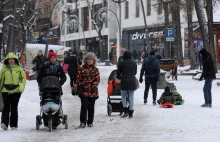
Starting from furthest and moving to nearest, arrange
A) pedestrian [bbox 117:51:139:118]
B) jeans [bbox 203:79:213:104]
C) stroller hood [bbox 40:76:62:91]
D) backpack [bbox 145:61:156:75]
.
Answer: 1. backpack [bbox 145:61:156:75]
2. jeans [bbox 203:79:213:104]
3. pedestrian [bbox 117:51:139:118]
4. stroller hood [bbox 40:76:62:91]

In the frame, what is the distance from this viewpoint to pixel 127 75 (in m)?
17.2

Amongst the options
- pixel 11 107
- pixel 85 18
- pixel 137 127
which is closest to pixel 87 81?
pixel 137 127

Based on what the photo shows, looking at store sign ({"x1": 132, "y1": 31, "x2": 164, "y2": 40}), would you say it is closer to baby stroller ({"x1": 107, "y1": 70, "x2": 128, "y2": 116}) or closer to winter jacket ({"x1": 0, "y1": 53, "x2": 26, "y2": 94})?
baby stroller ({"x1": 107, "y1": 70, "x2": 128, "y2": 116})

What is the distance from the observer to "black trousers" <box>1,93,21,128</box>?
1440 cm

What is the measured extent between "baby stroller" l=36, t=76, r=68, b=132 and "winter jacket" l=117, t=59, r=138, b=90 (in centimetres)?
314

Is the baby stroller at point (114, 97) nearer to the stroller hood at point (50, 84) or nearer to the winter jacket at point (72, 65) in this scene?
the stroller hood at point (50, 84)

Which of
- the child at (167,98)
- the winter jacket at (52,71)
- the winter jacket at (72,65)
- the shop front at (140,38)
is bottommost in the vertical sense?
the child at (167,98)

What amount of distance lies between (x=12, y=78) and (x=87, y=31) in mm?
85445

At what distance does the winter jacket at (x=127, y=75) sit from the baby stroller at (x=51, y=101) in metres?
3.14

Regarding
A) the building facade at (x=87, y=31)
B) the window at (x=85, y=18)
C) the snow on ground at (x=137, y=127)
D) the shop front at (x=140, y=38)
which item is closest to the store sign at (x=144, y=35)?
the shop front at (x=140, y=38)

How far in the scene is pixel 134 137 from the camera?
12.8m

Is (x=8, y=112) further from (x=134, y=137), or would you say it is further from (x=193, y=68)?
(x=193, y=68)

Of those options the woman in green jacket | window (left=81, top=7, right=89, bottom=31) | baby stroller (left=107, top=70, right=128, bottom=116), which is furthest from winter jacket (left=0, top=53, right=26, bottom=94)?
window (left=81, top=7, right=89, bottom=31)

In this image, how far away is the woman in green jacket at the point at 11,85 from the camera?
47.0 ft
